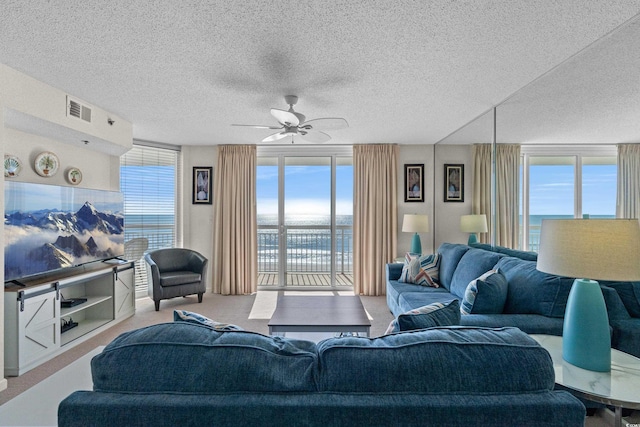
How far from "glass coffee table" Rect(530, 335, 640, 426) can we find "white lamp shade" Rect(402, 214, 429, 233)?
3045 mm

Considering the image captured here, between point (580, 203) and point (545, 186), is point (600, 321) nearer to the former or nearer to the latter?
point (580, 203)

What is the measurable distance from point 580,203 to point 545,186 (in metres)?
0.40

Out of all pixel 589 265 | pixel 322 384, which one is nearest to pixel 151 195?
pixel 322 384

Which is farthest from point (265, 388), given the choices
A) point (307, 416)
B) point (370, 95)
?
point (370, 95)

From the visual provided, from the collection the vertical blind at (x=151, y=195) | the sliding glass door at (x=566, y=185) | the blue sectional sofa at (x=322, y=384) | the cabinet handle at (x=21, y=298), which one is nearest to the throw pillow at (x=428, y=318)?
the blue sectional sofa at (x=322, y=384)

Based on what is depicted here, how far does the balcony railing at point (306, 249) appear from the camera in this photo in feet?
17.0

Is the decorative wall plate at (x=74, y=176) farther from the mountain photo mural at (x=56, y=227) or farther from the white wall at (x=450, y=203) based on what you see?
the white wall at (x=450, y=203)

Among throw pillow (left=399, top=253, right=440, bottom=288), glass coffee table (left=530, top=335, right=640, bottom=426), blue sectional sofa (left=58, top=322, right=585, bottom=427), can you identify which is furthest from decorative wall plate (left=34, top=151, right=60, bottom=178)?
glass coffee table (left=530, top=335, right=640, bottom=426)

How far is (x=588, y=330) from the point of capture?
1.42 meters

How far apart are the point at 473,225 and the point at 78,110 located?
4.57 metres

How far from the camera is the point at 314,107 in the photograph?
3.27 meters

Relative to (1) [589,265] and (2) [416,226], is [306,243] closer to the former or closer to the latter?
(2) [416,226]

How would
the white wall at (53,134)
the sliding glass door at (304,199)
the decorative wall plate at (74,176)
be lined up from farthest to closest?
the sliding glass door at (304,199)
the decorative wall plate at (74,176)
the white wall at (53,134)

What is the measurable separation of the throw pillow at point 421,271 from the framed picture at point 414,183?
1490 millimetres
